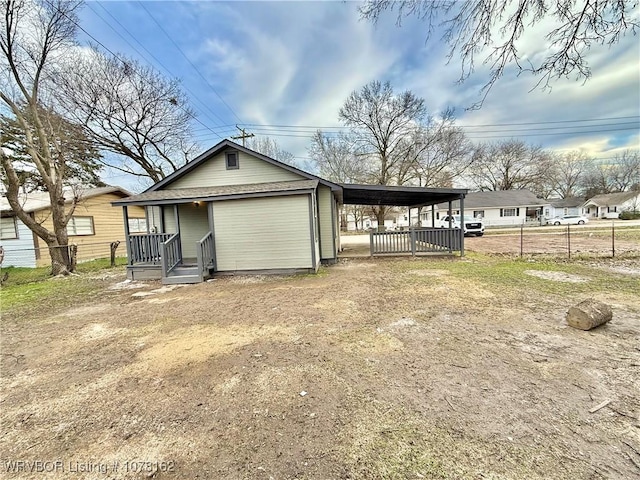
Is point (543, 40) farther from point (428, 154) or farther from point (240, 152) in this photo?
point (428, 154)

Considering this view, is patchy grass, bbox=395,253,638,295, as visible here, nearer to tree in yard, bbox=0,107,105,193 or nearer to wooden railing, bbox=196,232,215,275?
wooden railing, bbox=196,232,215,275

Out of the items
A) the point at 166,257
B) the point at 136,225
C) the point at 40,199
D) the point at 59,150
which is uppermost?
the point at 59,150

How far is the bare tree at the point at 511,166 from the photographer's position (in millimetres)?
39344

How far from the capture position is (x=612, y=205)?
43.2 m

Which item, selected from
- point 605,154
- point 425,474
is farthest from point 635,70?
point 605,154

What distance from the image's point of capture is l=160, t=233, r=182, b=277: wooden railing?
26.6 ft

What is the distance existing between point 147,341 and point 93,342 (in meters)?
0.86

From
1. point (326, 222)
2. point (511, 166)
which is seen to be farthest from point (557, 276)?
point (511, 166)

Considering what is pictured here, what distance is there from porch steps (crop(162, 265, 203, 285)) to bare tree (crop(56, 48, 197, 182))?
11.2 metres

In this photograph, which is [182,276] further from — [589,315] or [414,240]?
[589,315]

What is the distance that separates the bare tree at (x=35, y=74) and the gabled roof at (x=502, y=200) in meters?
36.4

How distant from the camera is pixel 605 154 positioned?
5084 centimetres

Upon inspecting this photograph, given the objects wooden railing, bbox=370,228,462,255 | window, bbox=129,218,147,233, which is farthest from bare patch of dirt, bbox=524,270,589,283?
window, bbox=129,218,147,233

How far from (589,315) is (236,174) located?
995 cm
